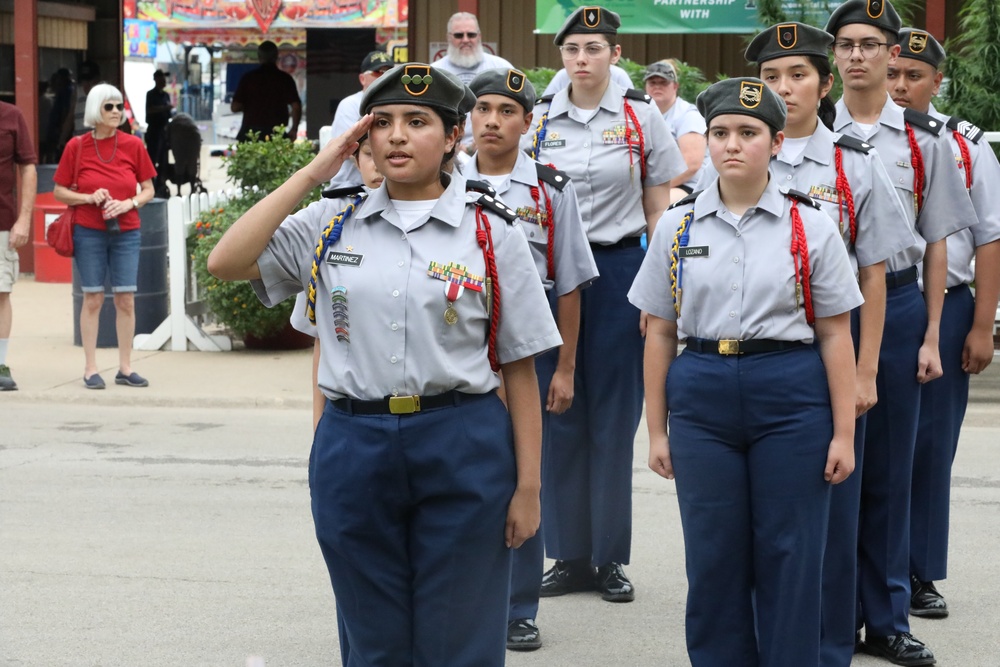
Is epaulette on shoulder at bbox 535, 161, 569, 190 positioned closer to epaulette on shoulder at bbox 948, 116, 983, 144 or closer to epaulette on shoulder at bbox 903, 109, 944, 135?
epaulette on shoulder at bbox 903, 109, 944, 135

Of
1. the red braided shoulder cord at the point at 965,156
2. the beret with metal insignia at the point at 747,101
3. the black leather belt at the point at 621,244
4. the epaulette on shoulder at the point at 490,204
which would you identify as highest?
the beret with metal insignia at the point at 747,101

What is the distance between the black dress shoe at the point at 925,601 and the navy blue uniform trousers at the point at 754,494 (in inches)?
60.9

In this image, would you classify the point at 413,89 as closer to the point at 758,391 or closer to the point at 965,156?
the point at 758,391

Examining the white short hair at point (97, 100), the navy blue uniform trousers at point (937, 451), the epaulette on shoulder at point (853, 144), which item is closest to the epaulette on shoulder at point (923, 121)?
the epaulette on shoulder at point (853, 144)

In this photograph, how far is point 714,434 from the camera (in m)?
4.15

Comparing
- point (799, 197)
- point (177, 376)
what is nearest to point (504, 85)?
point (799, 197)

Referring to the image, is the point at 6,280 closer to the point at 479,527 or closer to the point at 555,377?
the point at 555,377

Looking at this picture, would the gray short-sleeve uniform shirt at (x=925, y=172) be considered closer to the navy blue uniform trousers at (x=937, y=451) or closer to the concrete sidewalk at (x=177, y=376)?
the navy blue uniform trousers at (x=937, y=451)

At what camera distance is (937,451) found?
18.0 ft

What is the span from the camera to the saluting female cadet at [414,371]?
351cm

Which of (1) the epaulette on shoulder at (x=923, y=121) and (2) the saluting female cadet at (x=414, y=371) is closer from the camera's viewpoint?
(2) the saluting female cadet at (x=414, y=371)

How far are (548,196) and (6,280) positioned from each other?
19.3ft

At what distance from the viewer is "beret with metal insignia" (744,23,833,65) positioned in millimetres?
A: 4594

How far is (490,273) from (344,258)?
35 cm
